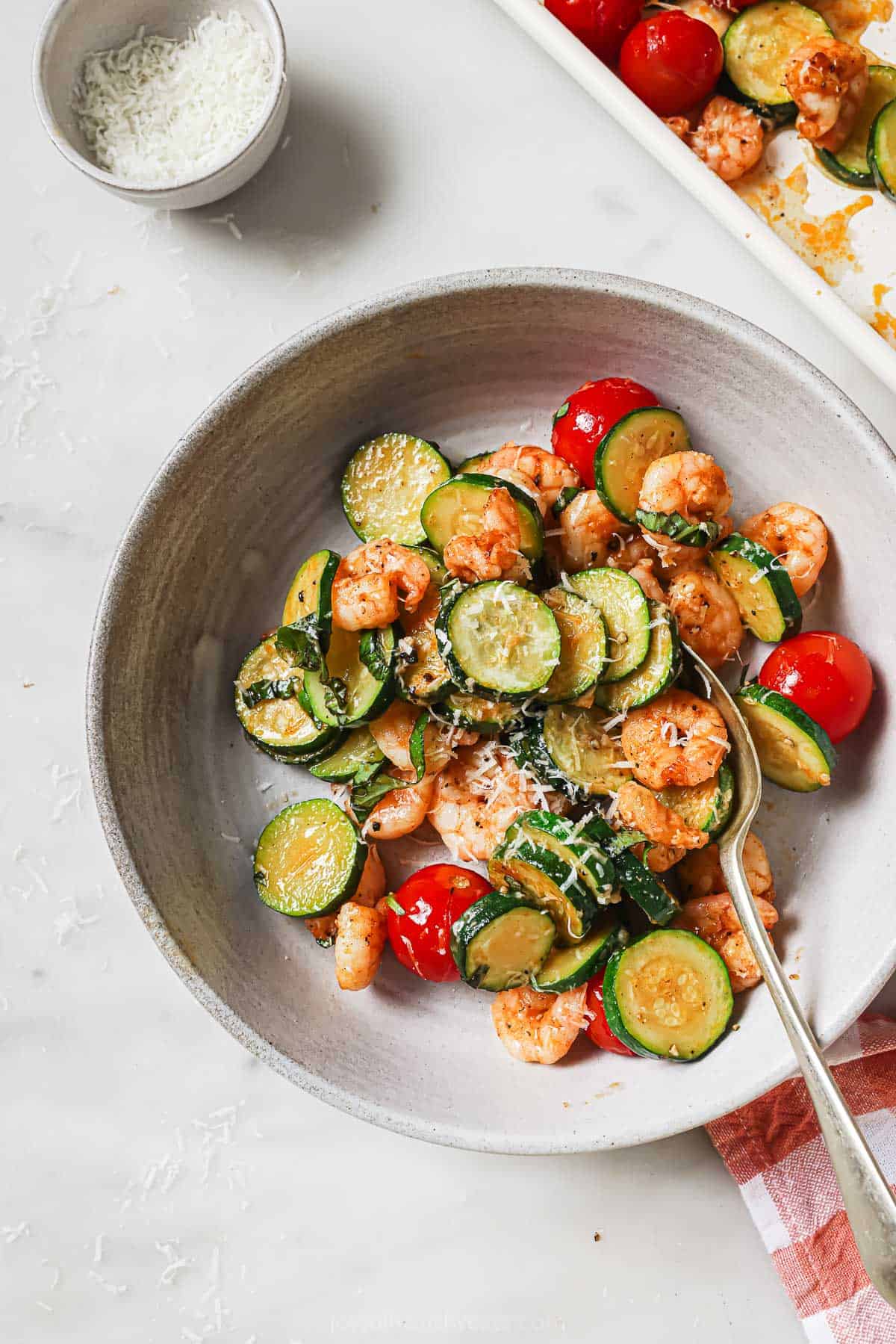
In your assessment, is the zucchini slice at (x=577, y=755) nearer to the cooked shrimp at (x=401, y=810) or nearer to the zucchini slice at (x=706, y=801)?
the zucchini slice at (x=706, y=801)

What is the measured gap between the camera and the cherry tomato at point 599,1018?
1825 mm

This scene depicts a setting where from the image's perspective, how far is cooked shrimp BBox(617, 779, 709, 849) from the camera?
1720 mm

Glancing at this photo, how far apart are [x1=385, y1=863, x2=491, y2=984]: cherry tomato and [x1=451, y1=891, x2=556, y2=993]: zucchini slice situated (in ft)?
0.14

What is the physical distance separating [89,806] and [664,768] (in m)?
1.19

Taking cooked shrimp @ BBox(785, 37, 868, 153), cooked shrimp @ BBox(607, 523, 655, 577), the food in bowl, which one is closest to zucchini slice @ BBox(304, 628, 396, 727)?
the food in bowl

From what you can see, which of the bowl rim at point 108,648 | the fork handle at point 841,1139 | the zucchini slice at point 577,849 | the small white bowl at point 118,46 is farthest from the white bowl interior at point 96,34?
the fork handle at point 841,1139

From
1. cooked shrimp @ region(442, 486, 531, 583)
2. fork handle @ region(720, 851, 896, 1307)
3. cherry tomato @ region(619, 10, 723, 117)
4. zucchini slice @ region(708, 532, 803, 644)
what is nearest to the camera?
fork handle @ region(720, 851, 896, 1307)

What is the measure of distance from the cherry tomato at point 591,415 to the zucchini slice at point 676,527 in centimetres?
21

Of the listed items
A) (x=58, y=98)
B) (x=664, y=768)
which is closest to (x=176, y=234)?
(x=58, y=98)

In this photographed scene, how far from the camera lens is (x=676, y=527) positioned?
1763mm

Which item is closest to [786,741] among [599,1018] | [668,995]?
[668,995]

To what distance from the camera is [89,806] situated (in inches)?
86.7

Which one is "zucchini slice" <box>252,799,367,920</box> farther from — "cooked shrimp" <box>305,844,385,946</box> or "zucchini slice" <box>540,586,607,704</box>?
"zucchini slice" <box>540,586,607,704</box>

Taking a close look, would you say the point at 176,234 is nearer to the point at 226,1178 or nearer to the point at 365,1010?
the point at 365,1010
